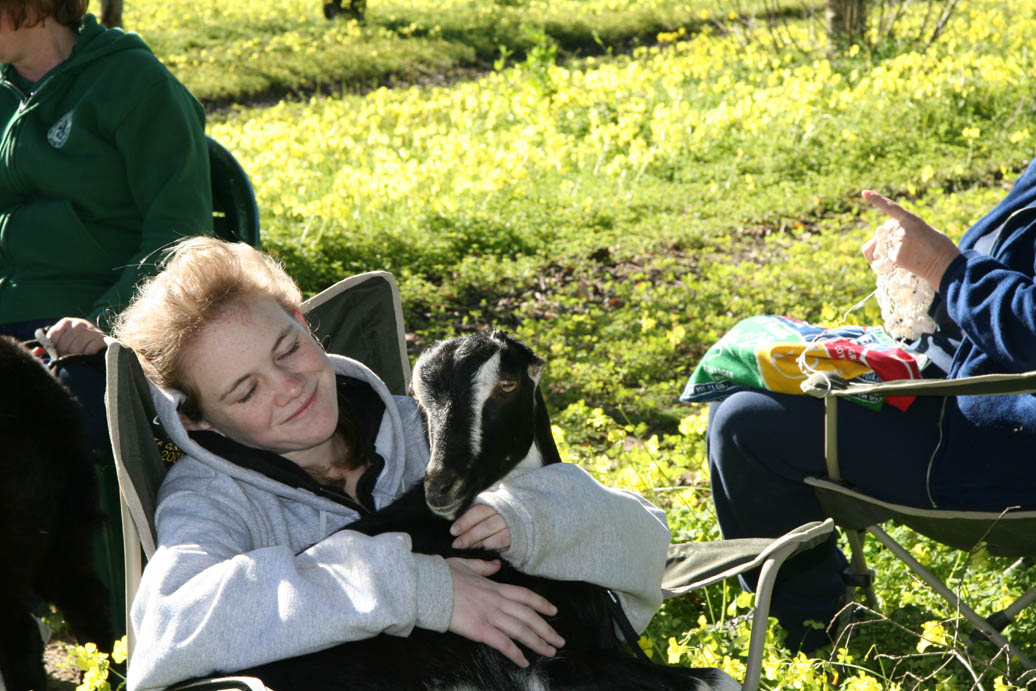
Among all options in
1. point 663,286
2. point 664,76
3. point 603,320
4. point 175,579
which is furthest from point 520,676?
point 664,76

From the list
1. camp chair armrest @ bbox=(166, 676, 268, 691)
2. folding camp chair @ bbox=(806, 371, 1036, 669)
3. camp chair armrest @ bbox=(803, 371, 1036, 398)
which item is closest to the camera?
camp chair armrest @ bbox=(166, 676, 268, 691)

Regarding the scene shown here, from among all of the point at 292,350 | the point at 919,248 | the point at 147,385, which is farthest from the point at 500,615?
the point at 919,248

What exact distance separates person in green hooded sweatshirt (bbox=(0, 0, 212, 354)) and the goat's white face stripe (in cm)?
148

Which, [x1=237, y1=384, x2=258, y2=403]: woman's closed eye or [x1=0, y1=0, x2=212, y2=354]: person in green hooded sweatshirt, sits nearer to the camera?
[x1=237, y1=384, x2=258, y2=403]: woman's closed eye

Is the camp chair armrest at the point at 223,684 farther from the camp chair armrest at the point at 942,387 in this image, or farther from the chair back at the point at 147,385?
the camp chair armrest at the point at 942,387

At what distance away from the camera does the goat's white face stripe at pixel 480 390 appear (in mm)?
2016

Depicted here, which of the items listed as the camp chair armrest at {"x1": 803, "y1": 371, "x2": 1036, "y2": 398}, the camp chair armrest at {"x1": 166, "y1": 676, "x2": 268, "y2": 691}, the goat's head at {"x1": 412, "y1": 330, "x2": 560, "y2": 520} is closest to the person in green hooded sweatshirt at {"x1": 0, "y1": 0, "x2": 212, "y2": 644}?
the goat's head at {"x1": 412, "y1": 330, "x2": 560, "y2": 520}

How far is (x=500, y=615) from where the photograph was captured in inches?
73.4

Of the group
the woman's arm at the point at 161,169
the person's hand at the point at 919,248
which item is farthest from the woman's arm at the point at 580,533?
the woman's arm at the point at 161,169

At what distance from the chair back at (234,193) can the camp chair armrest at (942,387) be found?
2.01 metres

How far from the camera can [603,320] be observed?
18.6 feet

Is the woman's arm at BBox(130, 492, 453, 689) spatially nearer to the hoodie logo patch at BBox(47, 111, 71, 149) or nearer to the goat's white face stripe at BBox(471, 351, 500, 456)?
the goat's white face stripe at BBox(471, 351, 500, 456)

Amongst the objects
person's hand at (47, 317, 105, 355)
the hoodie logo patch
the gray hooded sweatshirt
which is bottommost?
the gray hooded sweatshirt

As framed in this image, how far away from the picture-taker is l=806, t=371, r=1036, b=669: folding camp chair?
2.43 metres
